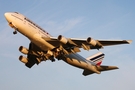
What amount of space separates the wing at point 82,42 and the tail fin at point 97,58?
37.9 feet

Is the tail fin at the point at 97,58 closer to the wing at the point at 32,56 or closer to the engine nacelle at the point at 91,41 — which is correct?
the wing at the point at 32,56

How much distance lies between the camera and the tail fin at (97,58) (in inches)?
A: 1997

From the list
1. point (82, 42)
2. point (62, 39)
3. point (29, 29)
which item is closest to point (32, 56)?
point (29, 29)

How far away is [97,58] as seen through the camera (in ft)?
169

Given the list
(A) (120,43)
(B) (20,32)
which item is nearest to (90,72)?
(A) (120,43)

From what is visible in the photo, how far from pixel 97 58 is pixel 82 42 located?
536 inches

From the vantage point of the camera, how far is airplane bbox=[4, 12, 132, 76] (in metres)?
38.5

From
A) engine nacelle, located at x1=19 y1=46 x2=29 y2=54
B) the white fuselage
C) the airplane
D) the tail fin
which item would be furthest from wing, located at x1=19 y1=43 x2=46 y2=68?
the tail fin

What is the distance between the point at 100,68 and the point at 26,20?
16.3 metres

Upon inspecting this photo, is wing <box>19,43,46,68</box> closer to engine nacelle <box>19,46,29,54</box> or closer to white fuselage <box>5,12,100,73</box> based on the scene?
engine nacelle <box>19,46,29,54</box>

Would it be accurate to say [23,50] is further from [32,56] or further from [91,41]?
[91,41]

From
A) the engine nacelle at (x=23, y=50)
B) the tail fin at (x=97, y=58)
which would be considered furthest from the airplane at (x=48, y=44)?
the tail fin at (x=97, y=58)

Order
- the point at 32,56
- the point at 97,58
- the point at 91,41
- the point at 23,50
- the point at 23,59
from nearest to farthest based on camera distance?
the point at 91,41
the point at 23,50
the point at 32,56
the point at 23,59
the point at 97,58

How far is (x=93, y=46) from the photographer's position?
125 ft
